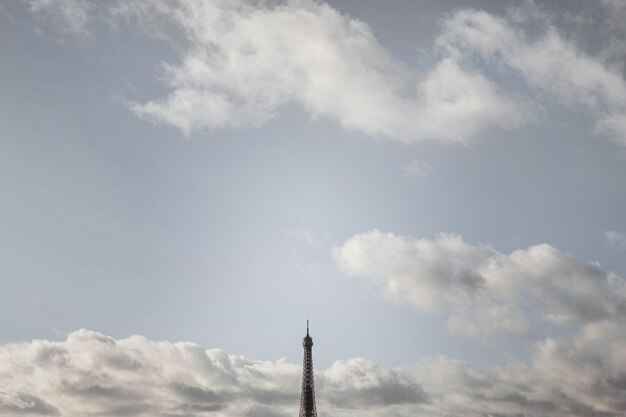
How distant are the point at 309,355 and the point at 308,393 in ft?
45.9

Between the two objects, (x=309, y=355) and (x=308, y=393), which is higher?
(x=309, y=355)

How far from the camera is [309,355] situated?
182 meters

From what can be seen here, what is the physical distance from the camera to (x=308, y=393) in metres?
173
